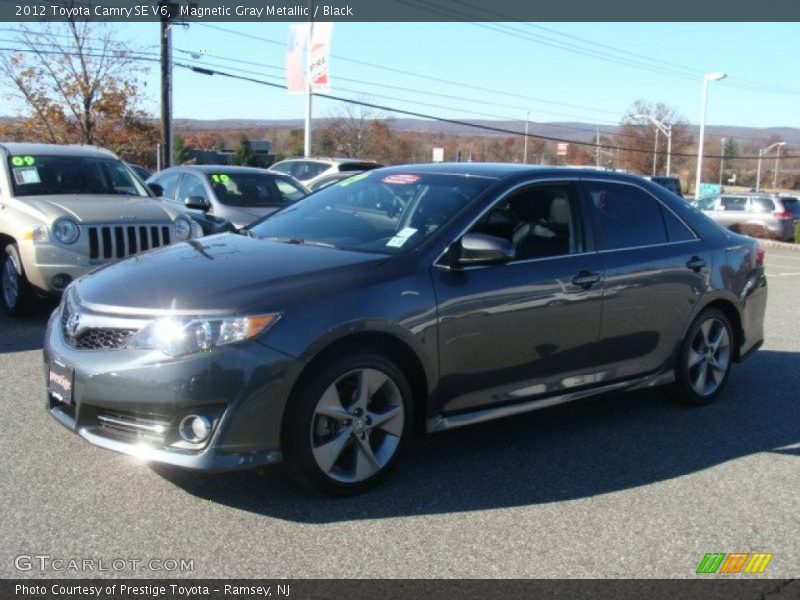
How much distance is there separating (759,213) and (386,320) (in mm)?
27137

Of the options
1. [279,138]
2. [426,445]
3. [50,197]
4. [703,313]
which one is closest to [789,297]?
[703,313]

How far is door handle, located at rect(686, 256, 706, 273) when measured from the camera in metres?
5.76

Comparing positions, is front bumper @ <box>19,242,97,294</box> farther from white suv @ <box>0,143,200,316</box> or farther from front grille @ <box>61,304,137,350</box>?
front grille @ <box>61,304,137,350</box>

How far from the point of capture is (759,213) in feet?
92.6

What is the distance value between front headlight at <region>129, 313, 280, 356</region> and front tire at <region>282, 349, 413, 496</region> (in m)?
0.37

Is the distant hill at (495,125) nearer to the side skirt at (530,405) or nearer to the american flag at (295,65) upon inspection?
the american flag at (295,65)

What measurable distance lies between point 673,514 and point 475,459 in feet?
3.72

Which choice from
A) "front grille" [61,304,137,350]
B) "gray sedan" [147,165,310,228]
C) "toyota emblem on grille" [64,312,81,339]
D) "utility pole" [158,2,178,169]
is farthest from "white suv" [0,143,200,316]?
"utility pole" [158,2,178,169]

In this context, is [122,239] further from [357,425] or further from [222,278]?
[357,425]

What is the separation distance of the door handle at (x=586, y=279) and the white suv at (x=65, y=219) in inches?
187

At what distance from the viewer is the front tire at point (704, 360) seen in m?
5.86

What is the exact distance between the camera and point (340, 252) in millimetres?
4516

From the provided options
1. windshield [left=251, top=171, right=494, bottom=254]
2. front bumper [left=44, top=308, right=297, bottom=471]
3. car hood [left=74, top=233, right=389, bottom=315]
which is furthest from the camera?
windshield [left=251, top=171, right=494, bottom=254]

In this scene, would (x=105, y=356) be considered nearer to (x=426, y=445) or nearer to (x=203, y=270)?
(x=203, y=270)
